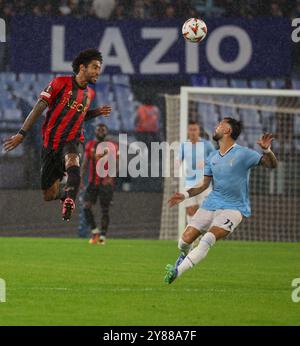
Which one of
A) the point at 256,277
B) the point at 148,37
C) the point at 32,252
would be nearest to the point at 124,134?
the point at 148,37

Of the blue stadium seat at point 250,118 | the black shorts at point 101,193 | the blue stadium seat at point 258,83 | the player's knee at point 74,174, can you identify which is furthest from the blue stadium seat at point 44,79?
the player's knee at point 74,174

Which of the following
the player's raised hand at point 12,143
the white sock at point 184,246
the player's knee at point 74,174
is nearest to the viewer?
the player's raised hand at point 12,143

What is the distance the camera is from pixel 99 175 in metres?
18.7

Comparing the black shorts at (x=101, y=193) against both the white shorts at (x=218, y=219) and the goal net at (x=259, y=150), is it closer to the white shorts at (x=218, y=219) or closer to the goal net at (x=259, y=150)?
the goal net at (x=259, y=150)

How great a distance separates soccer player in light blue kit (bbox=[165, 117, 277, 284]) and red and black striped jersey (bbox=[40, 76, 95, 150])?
1.46m

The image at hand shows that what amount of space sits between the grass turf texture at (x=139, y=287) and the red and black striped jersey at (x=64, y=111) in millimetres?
1570

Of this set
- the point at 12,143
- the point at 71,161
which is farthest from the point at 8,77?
the point at 12,143

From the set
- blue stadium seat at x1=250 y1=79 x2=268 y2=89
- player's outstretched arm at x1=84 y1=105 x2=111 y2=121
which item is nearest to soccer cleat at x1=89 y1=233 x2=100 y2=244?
player's outstretched arm at x1=84 y1=105 x2=111 y2=121

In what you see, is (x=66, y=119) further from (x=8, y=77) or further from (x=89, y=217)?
(x=8, y=77)

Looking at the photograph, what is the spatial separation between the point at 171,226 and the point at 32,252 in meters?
5.18

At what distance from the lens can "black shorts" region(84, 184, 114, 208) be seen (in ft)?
61.2

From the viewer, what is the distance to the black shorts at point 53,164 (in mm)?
12015
